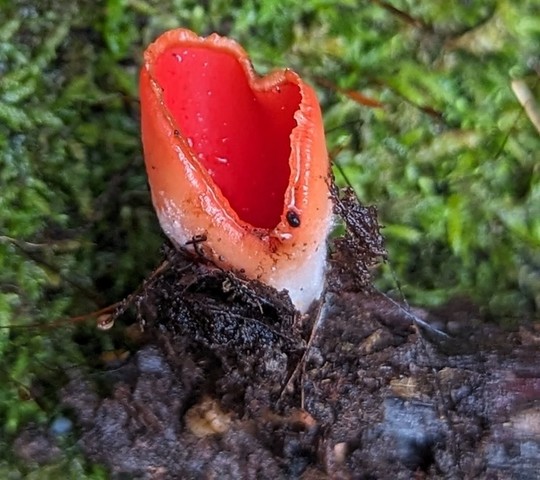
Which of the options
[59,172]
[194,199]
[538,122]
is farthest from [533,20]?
[59,172]

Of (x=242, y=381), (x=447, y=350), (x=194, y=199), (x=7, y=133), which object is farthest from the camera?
(x=7, y=133)

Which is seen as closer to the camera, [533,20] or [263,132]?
[263,132]

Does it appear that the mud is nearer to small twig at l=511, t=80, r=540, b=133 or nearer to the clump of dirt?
the clump of dirt

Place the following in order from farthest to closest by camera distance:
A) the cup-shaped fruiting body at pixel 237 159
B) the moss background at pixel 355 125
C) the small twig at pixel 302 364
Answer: the moss background at pixel 355 125
the small twig at pixel 302 364
the cup-shaped fruiting body at pixel 237 159

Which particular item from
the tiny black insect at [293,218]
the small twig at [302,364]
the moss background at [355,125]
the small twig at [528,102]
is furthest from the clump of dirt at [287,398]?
the small twig at [528,102]

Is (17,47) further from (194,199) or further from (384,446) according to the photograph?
(384,446)

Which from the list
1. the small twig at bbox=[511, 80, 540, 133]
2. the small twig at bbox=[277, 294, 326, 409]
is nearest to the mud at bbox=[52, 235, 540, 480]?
the small twig at bbox=[277, 294, 326, 409]

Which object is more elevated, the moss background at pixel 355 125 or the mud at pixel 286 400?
the moss background at pixel 355 125

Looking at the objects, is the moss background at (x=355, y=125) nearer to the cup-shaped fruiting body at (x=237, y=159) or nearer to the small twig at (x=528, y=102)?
the small twig at (x=528, y=102)
